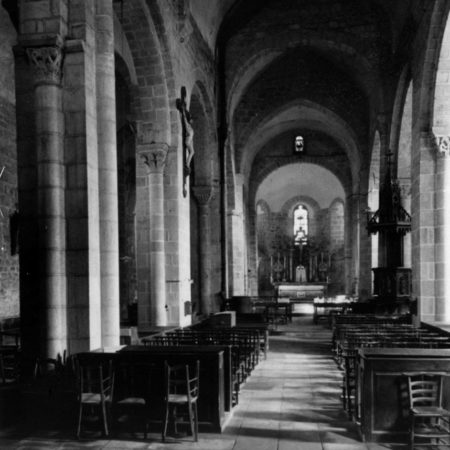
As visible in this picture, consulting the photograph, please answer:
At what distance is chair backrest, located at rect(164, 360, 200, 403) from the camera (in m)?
5.85

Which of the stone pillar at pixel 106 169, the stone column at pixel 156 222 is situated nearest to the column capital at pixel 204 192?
the stone column at pixel 156 222

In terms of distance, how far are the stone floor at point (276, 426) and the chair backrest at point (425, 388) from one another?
613 millimetres

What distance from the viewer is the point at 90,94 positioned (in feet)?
23.8

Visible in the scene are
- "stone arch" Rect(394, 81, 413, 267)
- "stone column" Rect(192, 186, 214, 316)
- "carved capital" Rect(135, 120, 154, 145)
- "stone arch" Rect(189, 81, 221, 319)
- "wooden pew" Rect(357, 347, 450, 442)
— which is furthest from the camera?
"stone column" Rect(192, 186, 214, 316)

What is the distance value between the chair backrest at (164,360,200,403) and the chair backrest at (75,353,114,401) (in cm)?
72

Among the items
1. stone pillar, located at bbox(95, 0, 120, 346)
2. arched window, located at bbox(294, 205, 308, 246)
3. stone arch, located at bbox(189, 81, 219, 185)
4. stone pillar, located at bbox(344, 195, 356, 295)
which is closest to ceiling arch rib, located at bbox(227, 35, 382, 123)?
stone arch, located at bbox(189, 81, 219, 185)

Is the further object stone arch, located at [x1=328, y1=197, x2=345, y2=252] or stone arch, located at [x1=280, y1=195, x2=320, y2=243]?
stone arch, located at [x1=280, y1=195, x2=320, y2=243]

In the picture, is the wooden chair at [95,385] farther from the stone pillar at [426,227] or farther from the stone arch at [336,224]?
the stone arch at [336,224]

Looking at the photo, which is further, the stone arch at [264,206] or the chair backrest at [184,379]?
the stone arch at [264,206]

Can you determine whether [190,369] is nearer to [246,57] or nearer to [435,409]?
[435,409]

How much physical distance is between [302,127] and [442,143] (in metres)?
18.0

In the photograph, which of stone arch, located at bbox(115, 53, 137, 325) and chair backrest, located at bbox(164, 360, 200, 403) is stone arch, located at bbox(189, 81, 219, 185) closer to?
stone arch, located at bbox(115, 53, 137, 325)

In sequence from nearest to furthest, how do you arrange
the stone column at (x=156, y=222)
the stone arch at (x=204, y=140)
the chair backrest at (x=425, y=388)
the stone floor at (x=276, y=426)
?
1. the chair backrest at (x=425, y=388)
2. the stone floor at (x=276, y=426)
3. the stone column at (x=156, y=222)
4. the stone arch at (x=204, y=140)

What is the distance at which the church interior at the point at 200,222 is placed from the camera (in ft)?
20.7
